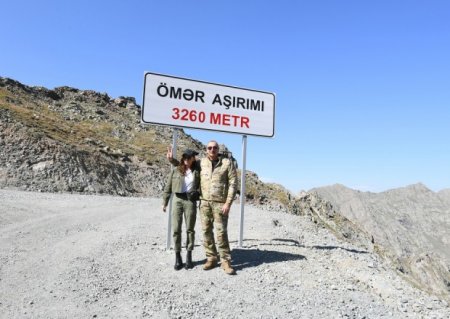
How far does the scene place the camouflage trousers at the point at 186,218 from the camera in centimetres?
892

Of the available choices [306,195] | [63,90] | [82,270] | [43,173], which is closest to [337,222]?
[306,195]

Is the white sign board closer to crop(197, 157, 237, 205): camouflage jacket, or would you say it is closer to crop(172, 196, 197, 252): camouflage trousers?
crop(197, 157, 237, 205): camouflage jacket

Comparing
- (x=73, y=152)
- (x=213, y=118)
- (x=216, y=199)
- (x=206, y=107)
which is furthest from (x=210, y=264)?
(x=73, y=152)

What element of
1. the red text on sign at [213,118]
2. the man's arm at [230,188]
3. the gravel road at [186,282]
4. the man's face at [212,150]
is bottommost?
the gravel road at [186,282]

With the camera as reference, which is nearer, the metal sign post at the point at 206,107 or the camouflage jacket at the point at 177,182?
the camouflage jacket at the point at 177,182

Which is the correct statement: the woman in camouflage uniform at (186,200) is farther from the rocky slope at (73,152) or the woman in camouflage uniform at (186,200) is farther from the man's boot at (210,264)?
the rocky slope at (73,152)

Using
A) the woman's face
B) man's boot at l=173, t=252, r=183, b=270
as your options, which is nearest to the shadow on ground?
man's boot at l=173, t=252, r=183, b=270

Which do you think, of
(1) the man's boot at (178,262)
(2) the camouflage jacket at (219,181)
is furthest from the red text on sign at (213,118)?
(1) the man's boot at (178,262)

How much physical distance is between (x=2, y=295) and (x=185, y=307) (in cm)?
346

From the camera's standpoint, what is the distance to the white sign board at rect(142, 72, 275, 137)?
34.7 feet

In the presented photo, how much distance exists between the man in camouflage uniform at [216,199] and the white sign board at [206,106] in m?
2.28

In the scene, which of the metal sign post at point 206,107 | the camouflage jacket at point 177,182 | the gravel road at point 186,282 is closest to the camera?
the gravel road at point 186,282

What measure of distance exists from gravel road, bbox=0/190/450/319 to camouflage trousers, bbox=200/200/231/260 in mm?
A: 462

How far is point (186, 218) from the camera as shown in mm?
9023
